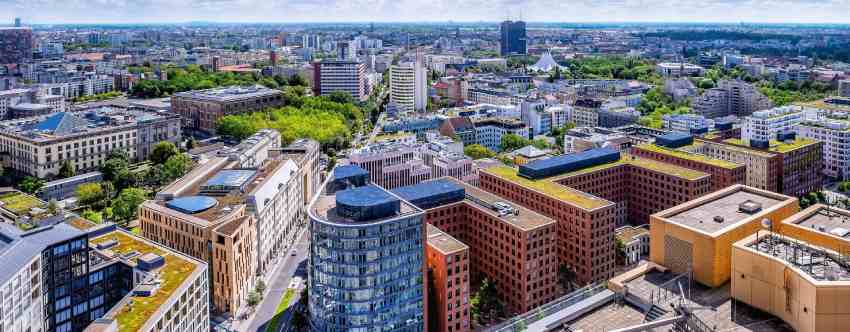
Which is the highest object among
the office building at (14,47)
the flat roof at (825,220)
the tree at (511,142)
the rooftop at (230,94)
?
the office building at (14,47)

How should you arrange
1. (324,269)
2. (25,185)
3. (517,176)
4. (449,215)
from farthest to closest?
1. (25,185)
2. (517,176)
3. (449,215)
4. (324,269)

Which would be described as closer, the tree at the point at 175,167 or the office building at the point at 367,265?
the office building at the point at 367,265

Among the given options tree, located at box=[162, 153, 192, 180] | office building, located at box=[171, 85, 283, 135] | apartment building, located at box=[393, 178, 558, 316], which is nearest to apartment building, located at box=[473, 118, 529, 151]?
office building, located at box=[171, 85, 283, 135]

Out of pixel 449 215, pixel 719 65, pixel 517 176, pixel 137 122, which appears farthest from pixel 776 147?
pixel 719 65

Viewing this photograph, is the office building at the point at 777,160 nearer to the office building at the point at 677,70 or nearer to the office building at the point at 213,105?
the office building at the point at 213,105

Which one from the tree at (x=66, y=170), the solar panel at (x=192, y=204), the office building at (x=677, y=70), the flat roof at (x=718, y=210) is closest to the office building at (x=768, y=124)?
the flat roof at (x=718, y=210)

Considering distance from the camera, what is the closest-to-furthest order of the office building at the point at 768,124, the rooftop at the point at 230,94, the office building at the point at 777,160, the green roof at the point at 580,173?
the green roof at the point at 580,173 → the office building at the point at 777,160 → the office building at the point at 768,124 → the rooftop at the point at 230,94

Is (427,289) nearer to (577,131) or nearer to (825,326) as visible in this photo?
(825,326)
